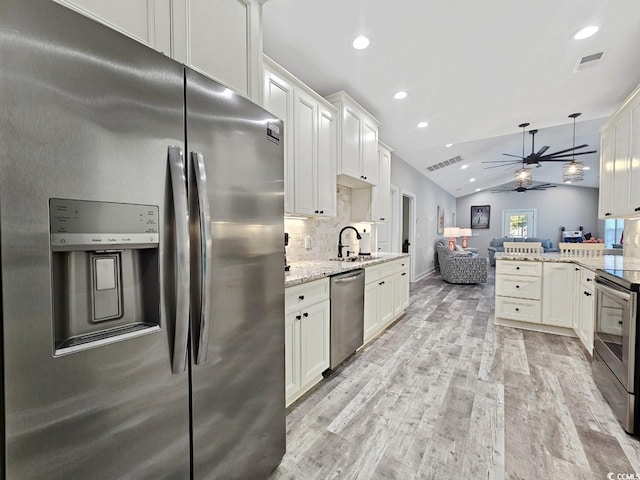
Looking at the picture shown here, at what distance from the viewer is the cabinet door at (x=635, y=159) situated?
2435 mm

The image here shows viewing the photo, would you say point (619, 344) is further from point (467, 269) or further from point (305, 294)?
point (467, 269)

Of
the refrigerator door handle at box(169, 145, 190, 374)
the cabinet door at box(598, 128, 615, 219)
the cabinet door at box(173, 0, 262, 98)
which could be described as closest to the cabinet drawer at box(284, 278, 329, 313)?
the refrigerator door handle at box(169, 145, 190, 374)

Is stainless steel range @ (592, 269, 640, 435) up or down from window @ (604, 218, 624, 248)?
down

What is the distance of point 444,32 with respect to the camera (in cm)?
217

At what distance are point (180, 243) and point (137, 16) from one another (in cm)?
88

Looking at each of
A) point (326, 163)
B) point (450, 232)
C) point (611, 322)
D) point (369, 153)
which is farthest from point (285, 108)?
point (450, 232)

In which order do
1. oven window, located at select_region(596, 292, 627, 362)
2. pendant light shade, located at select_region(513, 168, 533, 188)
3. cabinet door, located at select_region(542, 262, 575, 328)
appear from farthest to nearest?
pendant light shade, located at select_region(513, 168, 533, 188) < cabinet door, located at select_region(542, 262, 575, 328) < oven window, located at select_region(596, 292, 627, 362)

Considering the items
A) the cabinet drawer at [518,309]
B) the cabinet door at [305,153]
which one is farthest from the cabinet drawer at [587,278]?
the cabinet door at [305,153]

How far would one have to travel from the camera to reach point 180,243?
2.83ft

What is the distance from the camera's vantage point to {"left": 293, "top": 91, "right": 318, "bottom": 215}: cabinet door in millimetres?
2359

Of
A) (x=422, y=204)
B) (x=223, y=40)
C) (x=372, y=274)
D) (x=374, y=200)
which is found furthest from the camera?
(x=422, y=204)

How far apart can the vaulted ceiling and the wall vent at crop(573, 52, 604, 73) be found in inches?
1.4

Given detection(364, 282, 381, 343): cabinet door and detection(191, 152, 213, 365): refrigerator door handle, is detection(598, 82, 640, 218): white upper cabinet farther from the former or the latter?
detection(191, 152, 213, 365): refrigerator door handle

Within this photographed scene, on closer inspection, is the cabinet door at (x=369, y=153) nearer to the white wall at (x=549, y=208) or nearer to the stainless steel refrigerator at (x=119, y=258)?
the stainless steel refrigerator at (x=119, y=258)
